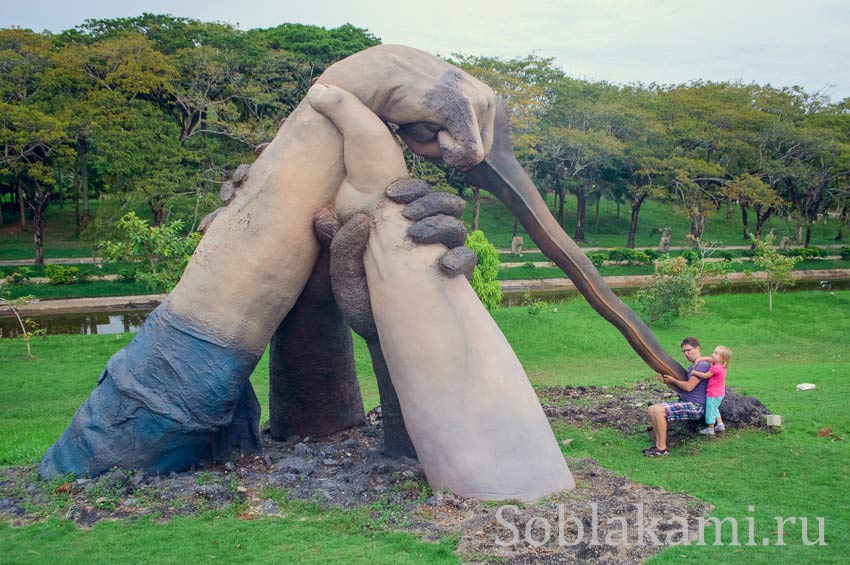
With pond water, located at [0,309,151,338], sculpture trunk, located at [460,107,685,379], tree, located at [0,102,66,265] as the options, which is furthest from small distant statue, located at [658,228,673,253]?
sculpture trunk, located at [460,107,685,379]

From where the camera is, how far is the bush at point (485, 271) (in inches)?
673

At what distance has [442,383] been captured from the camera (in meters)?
6.17

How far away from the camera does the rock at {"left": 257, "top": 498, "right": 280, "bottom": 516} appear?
20.0 ft

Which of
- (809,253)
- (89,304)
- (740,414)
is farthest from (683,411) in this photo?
(809,253)

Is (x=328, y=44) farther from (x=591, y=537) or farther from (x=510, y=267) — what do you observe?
(x=591, y=537)

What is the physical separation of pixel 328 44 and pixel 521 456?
1008 inches

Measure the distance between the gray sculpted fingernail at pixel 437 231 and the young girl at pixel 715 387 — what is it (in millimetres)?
2879

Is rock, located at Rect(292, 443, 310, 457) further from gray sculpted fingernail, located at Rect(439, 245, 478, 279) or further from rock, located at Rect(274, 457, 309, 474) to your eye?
gray sculpted fingernail, located at Rect(439, 245, 478, 279)

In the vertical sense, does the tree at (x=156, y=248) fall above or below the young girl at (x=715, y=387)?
above

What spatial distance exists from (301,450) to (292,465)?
0.61m

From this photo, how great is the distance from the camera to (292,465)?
7.15 m

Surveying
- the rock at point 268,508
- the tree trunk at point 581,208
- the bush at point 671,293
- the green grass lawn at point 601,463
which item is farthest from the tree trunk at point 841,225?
the rock at point 268,508

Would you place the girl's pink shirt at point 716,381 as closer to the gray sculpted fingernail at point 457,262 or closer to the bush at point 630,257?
the gray sculpted fingernail at point 457,262

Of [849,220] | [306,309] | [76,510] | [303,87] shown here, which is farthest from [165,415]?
[849,220]
